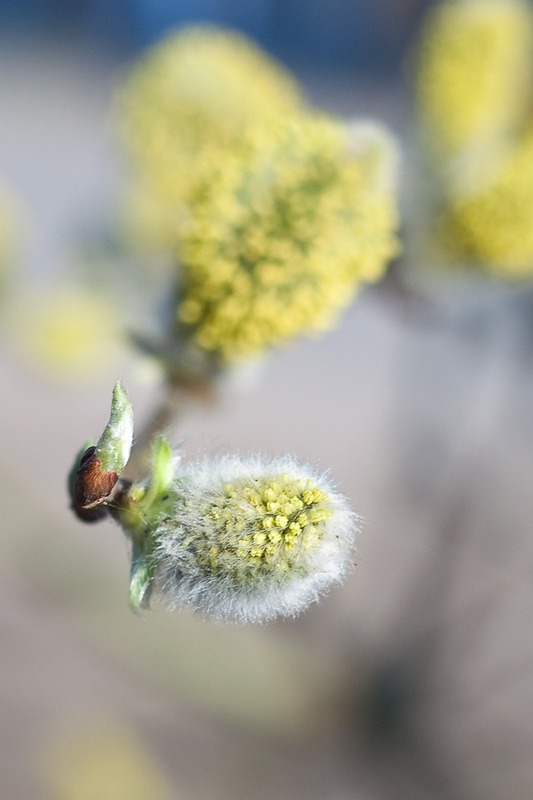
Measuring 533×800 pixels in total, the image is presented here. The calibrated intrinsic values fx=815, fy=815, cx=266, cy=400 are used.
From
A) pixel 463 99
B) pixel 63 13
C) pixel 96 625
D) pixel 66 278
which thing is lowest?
pixel 96 625

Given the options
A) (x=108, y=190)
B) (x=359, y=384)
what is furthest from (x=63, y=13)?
(x=108, y=190)

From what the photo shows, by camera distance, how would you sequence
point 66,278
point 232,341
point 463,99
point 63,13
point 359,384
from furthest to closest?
point 63,13 < point 359,384 < point 66,278 < point 463,99 < point 232,341

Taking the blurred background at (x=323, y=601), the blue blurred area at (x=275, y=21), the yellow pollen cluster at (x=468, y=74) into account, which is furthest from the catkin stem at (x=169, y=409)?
the blue blurred area at (x=275, y=21)

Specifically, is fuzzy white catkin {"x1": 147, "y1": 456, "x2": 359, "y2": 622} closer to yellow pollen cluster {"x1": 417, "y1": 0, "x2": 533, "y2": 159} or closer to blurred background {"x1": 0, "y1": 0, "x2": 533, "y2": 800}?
blurred background {"x1": 0, "y1": 0, "x2": 533, "y2": 800}

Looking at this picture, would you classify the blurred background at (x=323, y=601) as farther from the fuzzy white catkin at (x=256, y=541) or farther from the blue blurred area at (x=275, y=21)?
the blue blurred area at (x=275, y=21)

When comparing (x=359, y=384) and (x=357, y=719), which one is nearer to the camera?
(x=357, y=719)

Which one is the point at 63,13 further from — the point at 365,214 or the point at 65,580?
the point at 365,214

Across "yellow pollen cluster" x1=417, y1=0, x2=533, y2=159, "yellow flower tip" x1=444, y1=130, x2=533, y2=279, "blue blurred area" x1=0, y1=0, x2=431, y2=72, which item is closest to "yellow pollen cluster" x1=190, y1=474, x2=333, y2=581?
"yellow flower tip" x1=444, y1=130, x2=533, y2=279

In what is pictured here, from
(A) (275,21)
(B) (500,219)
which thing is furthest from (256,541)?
(A) (275,21)
